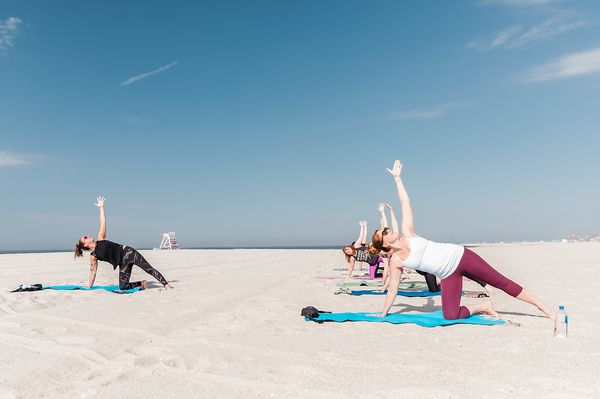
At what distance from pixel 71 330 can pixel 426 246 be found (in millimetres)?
4769

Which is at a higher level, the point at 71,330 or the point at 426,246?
the point at 426,246

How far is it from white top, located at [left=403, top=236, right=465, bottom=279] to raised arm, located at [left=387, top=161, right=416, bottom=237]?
0.42 metres

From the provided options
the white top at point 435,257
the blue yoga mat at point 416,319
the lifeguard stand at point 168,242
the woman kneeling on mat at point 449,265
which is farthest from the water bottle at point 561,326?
the lifeguard stand at point 168,242

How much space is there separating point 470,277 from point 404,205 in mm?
1344

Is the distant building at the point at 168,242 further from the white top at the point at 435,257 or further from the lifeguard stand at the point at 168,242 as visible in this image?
the white top at the point at 435,257

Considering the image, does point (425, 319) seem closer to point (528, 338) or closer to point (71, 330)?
point (528, 338)

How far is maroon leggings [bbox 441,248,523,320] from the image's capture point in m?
5.33

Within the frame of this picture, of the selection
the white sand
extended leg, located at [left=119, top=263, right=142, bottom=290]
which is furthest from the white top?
extended leg, located at [left=119, top=263, right=142, bottom=290]

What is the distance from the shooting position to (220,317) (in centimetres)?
629

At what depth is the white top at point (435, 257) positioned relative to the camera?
18.0ft

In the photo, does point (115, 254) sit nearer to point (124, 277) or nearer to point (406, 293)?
point (124, 277)

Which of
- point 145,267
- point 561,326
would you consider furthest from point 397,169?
point 145,267

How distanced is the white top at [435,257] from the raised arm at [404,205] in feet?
1.39

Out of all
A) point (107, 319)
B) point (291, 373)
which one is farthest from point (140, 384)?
point (107, 319)
